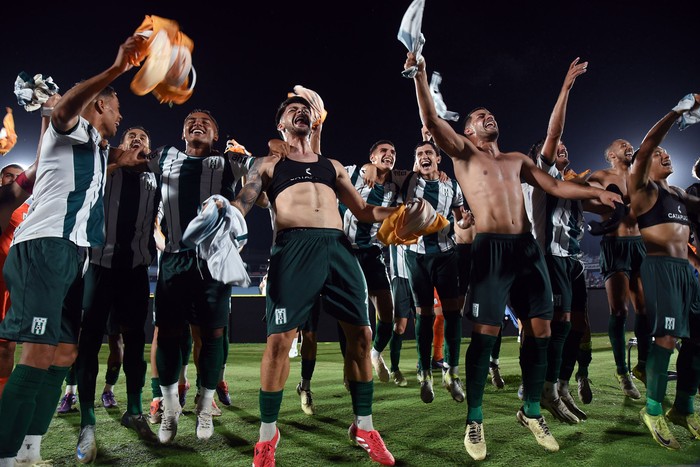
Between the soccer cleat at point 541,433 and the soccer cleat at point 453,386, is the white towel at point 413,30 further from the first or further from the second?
the soccer cleat at point 453,386

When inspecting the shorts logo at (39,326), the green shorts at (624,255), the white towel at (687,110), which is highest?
the white towel at (687,110)

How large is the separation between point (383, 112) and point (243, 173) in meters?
20.8

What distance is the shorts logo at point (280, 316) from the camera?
2955 mm

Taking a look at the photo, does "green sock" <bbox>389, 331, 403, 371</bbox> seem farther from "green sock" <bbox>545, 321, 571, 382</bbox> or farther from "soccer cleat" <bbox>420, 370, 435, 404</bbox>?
"green sock" <bbox>545, 321, 571, 382</bbox>

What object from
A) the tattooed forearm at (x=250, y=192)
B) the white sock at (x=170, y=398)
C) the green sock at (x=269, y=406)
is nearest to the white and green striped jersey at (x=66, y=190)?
the tattooed forearm at (x=250, y=192)

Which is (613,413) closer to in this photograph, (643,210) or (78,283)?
(643,210)

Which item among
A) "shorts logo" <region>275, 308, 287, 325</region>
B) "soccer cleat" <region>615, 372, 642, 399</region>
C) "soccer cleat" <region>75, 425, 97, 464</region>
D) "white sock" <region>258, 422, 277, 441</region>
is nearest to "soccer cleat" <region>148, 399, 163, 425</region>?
"soccer cleat" <region>75, 425, 97, 464</region>

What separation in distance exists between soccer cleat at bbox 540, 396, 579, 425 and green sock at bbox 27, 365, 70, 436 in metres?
3.40

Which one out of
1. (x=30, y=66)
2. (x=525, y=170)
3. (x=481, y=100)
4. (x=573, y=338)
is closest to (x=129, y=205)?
(x=525, y=170)

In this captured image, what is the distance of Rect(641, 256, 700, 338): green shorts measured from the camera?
11.7 feet

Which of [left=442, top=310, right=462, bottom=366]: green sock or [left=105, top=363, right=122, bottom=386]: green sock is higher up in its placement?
[left=442, top=310, right=462, bottom=366]: green sock

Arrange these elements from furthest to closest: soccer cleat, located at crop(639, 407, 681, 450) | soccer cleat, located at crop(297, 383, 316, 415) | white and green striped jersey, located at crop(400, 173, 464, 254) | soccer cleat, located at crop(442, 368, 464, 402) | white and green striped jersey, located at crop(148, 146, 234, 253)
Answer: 1. white and green striped jersey, located at crop(400, 173, 464, 254)
2. soccer cleat, located at crop(442, 368, 464, 402)
3. soccer cleat, located at crop(297, 383, 316, 415)
4. white and green striped jersey, located at crop(148, 146, 234, 253)
5. soccer cleat, located at crop(639, 407, 681, 450)

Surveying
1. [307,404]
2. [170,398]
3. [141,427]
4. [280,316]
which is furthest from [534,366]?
[141,427]

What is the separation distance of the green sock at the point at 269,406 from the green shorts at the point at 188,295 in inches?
35.4
